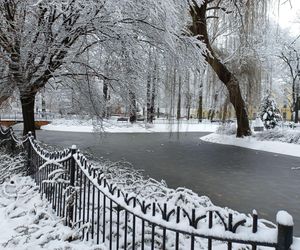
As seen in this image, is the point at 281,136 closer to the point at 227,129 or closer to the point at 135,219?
the point at 227,129

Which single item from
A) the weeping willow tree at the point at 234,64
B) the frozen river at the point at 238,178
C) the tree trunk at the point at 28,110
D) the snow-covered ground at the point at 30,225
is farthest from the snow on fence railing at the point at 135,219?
the weeping willow tree at the point at 234,64

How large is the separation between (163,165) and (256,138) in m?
10.0

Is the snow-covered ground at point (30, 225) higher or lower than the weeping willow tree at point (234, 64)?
lower

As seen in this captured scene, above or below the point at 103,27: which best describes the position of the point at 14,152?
below

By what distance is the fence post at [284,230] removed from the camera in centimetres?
168

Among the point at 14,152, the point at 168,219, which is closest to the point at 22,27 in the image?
the point at 14,152

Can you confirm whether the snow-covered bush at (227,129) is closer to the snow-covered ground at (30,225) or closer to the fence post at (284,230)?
the snow-covered ground at (30,225)

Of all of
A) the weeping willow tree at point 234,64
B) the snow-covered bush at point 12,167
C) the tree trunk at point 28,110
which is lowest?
the snow-covered bush at point 12,167

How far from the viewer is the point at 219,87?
810 inches

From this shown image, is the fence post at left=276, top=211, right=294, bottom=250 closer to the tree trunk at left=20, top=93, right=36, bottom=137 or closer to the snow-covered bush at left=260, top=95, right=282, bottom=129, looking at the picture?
the tree trunk at left=20, top=93, right=36, bottom=137

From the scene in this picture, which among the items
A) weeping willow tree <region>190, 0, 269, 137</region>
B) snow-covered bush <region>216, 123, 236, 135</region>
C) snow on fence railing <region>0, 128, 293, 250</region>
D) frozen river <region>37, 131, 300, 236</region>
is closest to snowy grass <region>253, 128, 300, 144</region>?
weeping willow tree <region>190, 0, 269, 137</region>

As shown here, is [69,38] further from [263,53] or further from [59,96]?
[263,53]

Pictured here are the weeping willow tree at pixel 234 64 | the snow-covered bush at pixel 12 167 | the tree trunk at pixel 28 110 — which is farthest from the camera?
the weeping willow tree at pixel 234 64

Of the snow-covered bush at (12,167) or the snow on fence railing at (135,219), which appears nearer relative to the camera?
the snow on fence railing at (135,219)
